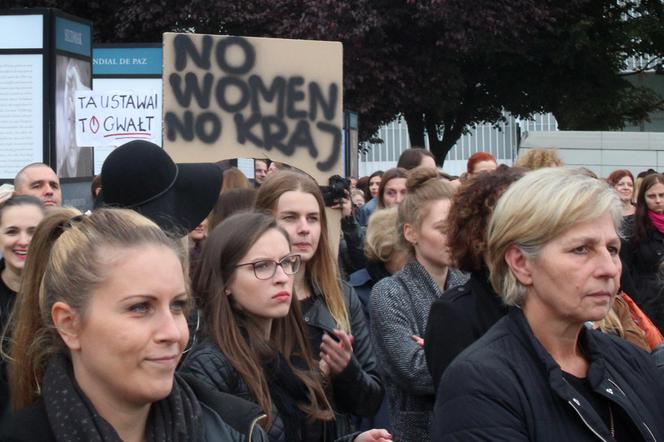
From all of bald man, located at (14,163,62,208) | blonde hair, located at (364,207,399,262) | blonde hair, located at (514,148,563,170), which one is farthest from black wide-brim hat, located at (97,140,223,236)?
bald man, located at (14,163,62,208)

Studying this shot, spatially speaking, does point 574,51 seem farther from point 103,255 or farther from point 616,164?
point 103,255

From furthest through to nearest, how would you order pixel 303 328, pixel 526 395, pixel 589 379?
pixel 303 328
pixel 589 379
pixel 526 395

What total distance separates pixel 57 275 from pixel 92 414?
36cm

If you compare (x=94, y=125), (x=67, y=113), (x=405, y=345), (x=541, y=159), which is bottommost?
(x=405, y=345)

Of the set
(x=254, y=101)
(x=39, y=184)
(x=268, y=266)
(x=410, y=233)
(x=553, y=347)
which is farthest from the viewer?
(x=39, y=184)

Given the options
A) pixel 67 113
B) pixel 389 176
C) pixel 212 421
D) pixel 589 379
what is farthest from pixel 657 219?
pixel 212 421

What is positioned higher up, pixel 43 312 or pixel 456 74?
pixel 456 74

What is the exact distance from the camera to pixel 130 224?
8.88 feet

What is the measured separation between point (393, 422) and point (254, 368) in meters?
1.35

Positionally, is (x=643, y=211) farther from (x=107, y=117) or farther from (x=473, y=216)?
(x=473, y=216)

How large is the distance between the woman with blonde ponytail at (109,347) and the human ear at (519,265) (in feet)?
2.68

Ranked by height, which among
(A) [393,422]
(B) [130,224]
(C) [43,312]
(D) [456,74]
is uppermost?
(D) [456,74]

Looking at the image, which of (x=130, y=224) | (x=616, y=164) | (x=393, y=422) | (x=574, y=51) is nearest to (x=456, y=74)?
(x=574, y=51)

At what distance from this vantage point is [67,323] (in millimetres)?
2586
